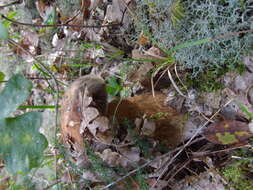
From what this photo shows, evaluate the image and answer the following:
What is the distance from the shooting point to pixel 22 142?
3.75ft

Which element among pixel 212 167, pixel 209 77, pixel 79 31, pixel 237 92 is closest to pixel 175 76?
pixel 209 77

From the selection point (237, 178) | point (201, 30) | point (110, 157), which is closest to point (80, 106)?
point (110, 157)

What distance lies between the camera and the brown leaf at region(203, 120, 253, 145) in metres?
1.09

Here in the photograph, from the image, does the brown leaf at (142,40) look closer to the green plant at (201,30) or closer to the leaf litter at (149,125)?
the leaf litter at (149,125)

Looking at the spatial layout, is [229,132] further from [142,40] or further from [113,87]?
[113,87]

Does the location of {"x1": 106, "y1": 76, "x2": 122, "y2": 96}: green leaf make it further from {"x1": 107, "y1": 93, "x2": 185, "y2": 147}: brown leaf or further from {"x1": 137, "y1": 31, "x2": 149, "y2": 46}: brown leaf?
{"x1": 137, "y1": 31, "x2": 149, "y2": 46}: brown leaf

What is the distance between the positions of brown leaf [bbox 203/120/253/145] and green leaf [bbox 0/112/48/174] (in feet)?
2.41

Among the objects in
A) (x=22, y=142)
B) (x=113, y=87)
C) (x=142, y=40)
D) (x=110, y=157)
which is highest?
(x=142, y=40)

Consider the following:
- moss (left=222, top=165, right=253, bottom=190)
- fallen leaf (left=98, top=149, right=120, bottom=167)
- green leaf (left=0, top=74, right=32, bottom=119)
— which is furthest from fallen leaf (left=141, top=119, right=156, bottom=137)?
green leaf (left=0, top=74, right=32, bottom=119)

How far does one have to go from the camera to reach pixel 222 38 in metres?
1.02

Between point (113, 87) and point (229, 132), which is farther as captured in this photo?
point (113, 87)

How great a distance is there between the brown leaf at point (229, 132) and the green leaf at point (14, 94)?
32.5 inches

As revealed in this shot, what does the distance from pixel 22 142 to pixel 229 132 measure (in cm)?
89

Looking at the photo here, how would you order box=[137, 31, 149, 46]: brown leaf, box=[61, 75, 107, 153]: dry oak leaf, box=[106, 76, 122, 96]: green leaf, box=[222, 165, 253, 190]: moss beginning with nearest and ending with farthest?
1. box=[222, 165, 253, 190]: moss
2. box=[61, 75, 107, 153]: dry oak leaf
3. box=[137, 31, 149, 46]: brown leaf
4. box=[106, 76, 122, 96]: green leaf
